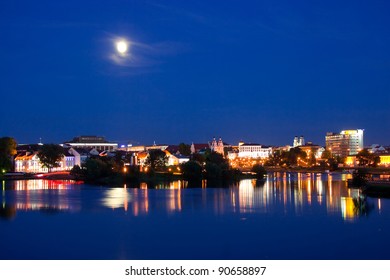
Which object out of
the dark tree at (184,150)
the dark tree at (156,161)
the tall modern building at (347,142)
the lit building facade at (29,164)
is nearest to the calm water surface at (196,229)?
the dark tree at (156,161)

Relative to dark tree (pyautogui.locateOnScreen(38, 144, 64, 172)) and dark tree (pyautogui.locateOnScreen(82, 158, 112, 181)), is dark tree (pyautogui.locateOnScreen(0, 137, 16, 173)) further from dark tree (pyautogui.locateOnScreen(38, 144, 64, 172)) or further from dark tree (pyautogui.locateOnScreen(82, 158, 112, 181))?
dark tree (pyautogui.locateOnScreen(82, 158, 112, 181))

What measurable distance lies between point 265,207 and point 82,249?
9358 mm

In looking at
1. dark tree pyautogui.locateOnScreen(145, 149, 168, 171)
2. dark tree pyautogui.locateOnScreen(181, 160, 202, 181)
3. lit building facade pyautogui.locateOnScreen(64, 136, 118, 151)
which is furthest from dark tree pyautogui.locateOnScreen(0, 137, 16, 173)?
lit building facade pyautogui.locateOnScreen(64, 136, 118, 151)

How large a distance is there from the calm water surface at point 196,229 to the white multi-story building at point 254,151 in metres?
94.7

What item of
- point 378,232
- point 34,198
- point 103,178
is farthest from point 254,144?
point 378,232

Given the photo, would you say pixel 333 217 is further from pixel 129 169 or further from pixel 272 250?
pixel 129 169

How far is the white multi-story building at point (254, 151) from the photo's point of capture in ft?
384

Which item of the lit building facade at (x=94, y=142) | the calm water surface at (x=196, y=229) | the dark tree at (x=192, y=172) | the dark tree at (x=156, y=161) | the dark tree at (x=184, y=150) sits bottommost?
the calm water surface at (x=196, y=229)

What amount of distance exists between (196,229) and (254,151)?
10452cm

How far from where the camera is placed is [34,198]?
24.2m

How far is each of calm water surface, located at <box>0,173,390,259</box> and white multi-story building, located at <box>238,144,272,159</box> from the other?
94.7 metres

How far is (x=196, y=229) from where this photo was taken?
14812 mm

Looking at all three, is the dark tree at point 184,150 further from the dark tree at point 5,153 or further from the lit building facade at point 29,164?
the dark tree at point 5,153

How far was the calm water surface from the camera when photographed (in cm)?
1191
